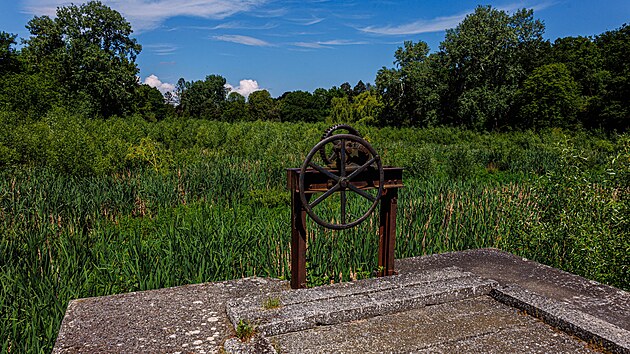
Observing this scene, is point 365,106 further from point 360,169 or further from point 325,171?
point 325,171

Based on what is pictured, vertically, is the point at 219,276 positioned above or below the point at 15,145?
below

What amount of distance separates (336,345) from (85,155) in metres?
7.63

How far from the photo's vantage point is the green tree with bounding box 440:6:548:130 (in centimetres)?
3428

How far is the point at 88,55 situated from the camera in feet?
118

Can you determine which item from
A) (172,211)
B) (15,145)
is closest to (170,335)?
(172,211)

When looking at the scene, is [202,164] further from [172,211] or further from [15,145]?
[15,145]

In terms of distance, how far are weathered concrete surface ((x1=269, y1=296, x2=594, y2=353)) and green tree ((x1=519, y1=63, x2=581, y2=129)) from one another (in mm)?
30350

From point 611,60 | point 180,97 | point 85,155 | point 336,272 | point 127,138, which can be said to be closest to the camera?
point 336,272

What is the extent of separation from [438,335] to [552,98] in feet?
103

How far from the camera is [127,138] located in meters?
15.5

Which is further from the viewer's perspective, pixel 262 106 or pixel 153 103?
pixel 262 106

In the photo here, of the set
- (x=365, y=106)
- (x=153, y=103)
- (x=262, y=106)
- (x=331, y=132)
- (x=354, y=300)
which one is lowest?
(x=354, y=300)

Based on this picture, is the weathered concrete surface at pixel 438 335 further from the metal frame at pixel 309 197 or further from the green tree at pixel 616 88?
the green tree at pixel 616 88

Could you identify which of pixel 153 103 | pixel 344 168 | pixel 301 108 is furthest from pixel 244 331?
pixel 301 108
